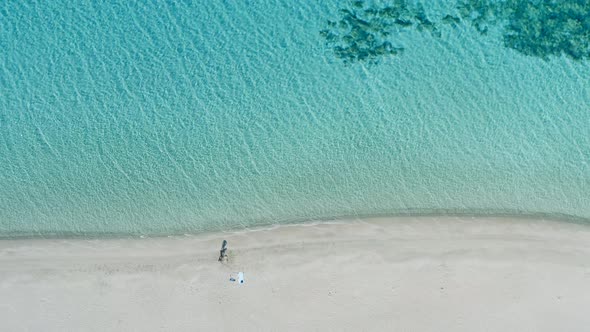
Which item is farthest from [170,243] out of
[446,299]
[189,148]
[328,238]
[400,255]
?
[446,299]

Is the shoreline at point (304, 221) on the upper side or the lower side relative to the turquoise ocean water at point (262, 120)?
lower

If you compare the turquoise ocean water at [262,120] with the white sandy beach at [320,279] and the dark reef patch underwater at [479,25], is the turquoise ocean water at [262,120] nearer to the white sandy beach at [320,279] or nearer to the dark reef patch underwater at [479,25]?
the dark reef patch underwater at [479,25]

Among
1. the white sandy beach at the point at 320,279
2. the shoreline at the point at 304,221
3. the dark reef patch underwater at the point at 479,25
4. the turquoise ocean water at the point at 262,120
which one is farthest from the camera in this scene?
the dark reef patch underwater at the point at 479,25

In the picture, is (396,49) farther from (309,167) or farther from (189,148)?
(189,148)

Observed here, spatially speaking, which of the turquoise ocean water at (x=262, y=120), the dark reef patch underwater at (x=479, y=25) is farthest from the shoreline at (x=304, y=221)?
the dark reef patch underwater at (x=479, y=25)

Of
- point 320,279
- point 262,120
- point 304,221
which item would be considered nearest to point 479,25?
point 262,120

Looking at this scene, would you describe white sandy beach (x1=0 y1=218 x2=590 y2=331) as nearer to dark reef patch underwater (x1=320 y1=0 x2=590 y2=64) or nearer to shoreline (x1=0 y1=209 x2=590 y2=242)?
Answer: shoreline (x1=0 y1=209 x2=590 y2=242)

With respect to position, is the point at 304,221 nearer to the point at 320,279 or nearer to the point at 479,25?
the point at 320,279
